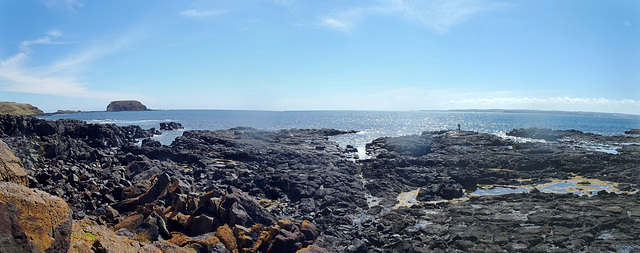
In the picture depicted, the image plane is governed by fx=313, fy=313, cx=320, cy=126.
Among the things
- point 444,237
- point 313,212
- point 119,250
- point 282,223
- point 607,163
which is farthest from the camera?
point 607,163

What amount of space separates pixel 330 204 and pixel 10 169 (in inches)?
614

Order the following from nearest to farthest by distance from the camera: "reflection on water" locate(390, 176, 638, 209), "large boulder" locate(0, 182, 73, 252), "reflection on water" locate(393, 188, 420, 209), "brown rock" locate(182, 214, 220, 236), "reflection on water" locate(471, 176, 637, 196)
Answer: "large boulder" locate(0, 182, 73, 252) < "brown rock" locate(182, 214, 220, 236) < "reflection on water" locate(393, 188, 420, 209) < "reflection on water" locate(390, 176, 638, 209) < "reflection on water" locate(471, 176, 637, 196)

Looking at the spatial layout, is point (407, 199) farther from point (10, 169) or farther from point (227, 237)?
point (10, 169)

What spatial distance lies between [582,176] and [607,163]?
6188mm

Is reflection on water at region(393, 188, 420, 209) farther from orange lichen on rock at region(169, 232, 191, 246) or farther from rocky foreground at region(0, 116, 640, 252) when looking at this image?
orange lichen on rock at region(169, 232, 191, 246)

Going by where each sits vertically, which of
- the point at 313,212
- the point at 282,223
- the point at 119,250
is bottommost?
the point at 313,212

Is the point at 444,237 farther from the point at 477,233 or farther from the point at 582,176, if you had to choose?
the point at 582,176

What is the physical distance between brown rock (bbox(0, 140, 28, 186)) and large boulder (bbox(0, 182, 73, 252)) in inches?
58.0

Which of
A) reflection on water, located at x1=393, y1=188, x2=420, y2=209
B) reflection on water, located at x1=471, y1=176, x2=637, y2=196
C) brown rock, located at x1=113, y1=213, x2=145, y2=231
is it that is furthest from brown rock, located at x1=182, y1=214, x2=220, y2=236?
reflection on water, located at x1=471, y1=176, x2=637, y2=196

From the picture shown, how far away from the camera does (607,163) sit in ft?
103

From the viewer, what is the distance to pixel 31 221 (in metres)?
5.71

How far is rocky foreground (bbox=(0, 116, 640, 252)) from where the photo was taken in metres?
12.8

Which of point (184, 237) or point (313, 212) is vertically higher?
point (184, 237)

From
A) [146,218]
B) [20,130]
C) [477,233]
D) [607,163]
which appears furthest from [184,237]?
[20,130]
